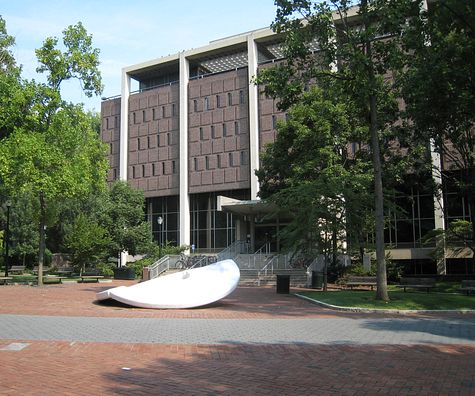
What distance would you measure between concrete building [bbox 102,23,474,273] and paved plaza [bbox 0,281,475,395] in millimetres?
30484

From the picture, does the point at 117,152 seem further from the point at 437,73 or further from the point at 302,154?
the point at 437,73

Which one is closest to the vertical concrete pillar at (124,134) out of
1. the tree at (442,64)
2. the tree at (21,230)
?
the tree at (21,230)

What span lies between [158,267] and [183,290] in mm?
19836

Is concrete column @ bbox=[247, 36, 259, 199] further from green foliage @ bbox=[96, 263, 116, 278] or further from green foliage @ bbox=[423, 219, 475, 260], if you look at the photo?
green foliage @ bbox=[423, 219, 475, 260]

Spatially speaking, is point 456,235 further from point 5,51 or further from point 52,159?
point 5,51

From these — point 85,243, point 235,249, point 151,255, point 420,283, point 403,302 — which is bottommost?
point 403,302

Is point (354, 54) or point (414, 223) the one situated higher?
point (354, 54)

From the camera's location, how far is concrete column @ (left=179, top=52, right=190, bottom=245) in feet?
175

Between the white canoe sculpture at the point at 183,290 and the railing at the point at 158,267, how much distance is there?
53.8 feet

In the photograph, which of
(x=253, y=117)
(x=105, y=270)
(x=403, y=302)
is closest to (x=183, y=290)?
(x=403, y=302)

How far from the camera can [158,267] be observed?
118 feet

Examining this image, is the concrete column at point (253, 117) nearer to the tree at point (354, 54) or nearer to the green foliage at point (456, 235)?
the green foliage at point (456, 235)

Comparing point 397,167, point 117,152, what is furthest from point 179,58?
point 397,167

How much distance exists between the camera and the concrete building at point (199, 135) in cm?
4916
